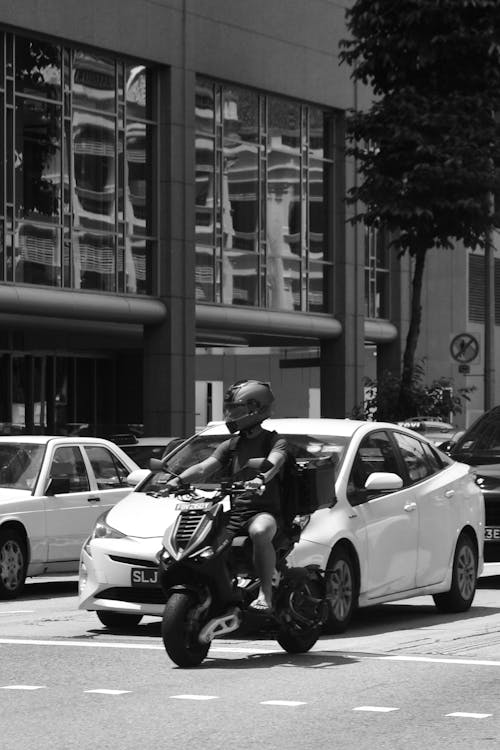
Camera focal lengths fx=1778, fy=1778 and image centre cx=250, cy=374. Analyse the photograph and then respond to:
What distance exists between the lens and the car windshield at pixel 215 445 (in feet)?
44.2

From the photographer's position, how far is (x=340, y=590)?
41.6 ft

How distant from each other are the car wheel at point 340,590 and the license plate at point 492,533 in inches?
205

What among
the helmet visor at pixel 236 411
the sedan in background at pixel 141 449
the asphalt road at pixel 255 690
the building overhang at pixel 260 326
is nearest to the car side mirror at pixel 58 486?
the asphalt road at pixel 255 690

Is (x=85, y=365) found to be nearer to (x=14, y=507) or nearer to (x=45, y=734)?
(x=14, y=507)

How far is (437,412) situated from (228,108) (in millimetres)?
7969

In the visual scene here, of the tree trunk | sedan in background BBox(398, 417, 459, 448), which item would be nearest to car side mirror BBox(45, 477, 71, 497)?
sedan in background BBox(398, 417, 459, 448)

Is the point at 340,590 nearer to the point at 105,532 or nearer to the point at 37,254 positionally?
the point at 105,532

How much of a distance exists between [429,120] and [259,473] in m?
20.1

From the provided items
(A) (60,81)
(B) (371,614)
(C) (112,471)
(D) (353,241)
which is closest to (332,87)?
(D) (353,241)

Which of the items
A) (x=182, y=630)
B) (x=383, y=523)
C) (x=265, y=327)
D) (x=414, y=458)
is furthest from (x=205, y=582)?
(x=265, y=327)

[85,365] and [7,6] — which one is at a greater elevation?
[7,6]

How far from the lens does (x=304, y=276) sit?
128 feet

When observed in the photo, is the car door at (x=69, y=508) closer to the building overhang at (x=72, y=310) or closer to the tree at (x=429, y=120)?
the building overhang at (x=72, y=310)

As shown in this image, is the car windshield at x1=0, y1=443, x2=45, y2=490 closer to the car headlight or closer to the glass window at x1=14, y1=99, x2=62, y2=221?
the car headlight
